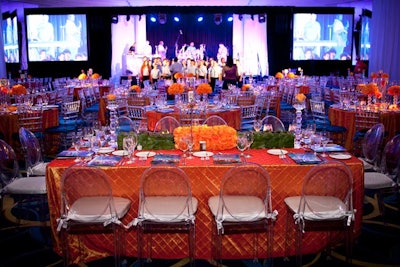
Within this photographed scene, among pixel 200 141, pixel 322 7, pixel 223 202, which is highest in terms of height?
pixel 322 7

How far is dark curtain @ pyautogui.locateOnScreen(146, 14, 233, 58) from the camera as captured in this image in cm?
2005

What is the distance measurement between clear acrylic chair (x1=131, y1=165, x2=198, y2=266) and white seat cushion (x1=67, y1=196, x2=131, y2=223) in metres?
0.17

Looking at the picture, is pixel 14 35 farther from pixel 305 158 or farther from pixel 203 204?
pixel 305 158

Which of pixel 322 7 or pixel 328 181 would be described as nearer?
pixel 328 181

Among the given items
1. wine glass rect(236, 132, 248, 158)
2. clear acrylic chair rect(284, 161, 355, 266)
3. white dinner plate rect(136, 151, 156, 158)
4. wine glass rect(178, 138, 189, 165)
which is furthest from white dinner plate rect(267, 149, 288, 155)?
white dinner plate rect(136, 151, 156, 158)

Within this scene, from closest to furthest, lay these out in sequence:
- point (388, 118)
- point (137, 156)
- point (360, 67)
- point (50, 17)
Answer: point (137, 156)
point (388, 118)
point (360, 67)
point (50, 17)

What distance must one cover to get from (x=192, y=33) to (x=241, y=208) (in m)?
17.7

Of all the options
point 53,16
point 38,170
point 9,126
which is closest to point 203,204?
point 38,170

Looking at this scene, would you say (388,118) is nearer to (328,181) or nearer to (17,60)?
(328,181)

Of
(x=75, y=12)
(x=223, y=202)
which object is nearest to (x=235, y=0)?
(x=75, y=12)

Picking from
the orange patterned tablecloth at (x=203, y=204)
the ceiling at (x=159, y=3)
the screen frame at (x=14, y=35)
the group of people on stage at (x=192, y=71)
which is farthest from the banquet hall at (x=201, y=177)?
the screen frame at (x=14, y=35)

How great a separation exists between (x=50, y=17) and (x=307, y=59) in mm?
9994

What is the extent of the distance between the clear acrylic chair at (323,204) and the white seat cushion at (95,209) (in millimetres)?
1254

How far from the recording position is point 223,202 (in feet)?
10.6
